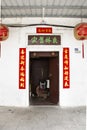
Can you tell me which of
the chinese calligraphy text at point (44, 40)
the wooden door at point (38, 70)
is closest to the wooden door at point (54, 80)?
the chinese calligraphy text at point (44, 40)

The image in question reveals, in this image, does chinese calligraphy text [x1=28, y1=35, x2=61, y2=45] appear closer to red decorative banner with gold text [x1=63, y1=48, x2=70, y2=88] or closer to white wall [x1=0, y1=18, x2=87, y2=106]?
white wall [x1=0, y1=18, x2=87, y2=106]

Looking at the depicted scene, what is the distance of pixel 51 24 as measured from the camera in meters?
8.35

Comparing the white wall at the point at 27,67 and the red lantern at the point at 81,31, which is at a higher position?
the red lantern at the point at 81,31

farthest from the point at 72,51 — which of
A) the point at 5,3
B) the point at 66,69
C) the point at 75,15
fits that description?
the point at 5,3

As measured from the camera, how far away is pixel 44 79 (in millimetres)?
11156

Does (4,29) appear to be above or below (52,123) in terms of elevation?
above

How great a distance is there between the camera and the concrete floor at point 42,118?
18.9ft

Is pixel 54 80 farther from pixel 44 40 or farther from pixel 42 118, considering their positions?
pixel 42 118

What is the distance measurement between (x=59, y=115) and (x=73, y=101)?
143 cm

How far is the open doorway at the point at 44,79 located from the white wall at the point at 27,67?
400mm

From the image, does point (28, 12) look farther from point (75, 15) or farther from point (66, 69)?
point (66, 69)

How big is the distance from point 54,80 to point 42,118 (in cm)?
253

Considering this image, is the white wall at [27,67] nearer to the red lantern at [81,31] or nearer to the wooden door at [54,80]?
the wooden door at [54,80]

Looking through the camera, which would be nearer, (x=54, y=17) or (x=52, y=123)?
(x=52, y=123)
